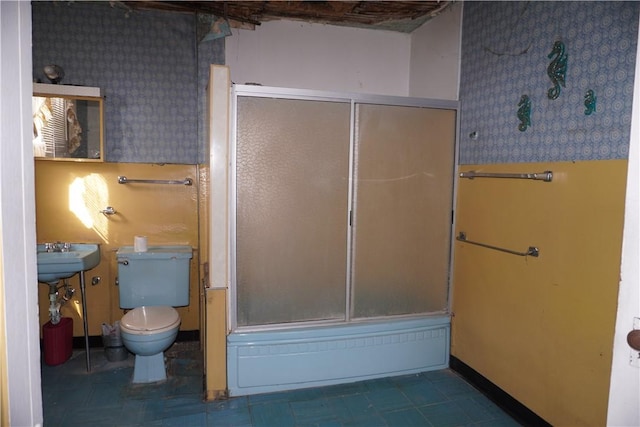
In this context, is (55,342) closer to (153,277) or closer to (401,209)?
(153,277)

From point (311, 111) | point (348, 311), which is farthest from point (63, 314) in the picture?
point (311, 111)

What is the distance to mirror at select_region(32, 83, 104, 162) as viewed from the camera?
2.63 meters

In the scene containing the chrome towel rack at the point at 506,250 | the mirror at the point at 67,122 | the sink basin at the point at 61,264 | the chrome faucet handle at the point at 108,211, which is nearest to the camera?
the chrome towel rack at the point at 506,250

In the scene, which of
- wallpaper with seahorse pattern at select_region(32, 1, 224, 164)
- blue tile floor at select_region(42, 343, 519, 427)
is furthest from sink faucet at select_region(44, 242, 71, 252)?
blue tile floor at select_region(42, 343, 519, 427)

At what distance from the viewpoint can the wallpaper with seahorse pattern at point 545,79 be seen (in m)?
1.63

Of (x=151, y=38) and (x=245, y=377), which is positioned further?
(x=151, y=38)

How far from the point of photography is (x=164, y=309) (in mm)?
Answer: 2621

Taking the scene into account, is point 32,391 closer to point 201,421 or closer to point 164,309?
point 201,421

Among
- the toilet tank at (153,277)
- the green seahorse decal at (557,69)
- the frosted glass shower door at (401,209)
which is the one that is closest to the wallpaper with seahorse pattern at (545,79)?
the green seahorse decal at (557,69)

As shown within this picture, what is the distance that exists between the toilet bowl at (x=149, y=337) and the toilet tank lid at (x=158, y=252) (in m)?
0.34

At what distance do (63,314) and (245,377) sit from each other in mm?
1542

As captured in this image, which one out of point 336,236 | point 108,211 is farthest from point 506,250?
point 108,211

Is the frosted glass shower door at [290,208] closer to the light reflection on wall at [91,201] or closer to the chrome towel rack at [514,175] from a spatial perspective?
the chrome towel rack at [514,175]

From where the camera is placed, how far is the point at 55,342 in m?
2.65
